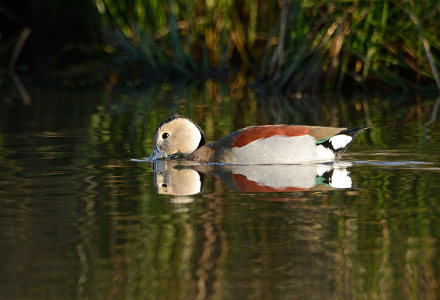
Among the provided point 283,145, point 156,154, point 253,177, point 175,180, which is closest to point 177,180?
point 175,180

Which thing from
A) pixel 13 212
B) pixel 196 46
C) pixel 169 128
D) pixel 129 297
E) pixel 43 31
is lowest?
pixel 129 297

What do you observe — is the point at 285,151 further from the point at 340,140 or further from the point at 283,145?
the point at 340,140

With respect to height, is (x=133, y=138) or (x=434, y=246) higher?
(x=133, y=138)

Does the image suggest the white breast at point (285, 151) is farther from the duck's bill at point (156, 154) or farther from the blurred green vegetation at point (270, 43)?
the blurred green vegetation at point (270, 43)

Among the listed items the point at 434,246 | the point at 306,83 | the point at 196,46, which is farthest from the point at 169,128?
the point at 196,46

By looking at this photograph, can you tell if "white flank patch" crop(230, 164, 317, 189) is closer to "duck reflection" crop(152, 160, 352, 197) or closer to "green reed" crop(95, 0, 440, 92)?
"duck reflection" crop(152, 160, 352, 197)

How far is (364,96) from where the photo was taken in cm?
1584

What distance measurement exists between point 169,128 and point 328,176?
2.01 metres

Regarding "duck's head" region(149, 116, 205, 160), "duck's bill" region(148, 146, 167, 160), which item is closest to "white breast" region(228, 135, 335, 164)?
"duck's head" region(149, 116, 205, 160)

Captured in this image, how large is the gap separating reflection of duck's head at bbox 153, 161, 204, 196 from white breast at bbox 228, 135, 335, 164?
1.88ft

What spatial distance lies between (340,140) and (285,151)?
50 cm

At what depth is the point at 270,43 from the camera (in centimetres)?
1623

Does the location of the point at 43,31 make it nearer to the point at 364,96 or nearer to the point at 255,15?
the point at 255,15

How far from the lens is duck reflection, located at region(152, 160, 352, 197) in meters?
7.32
